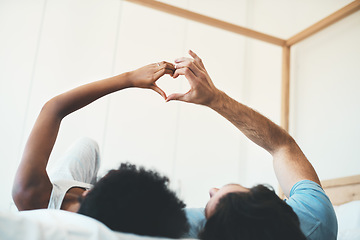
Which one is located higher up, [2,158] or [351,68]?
Result: [351,68]

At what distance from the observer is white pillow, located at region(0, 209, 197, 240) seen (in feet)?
1.93

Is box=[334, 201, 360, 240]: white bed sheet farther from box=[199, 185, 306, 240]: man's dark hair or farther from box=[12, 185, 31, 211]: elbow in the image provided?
box=[12, 185, 31, 211]: elbow

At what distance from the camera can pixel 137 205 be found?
0.76 meters

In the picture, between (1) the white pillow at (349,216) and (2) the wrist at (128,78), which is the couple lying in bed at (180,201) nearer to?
(2) the wrist at (128,78)

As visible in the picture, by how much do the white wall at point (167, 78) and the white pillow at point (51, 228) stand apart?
5.76 feet

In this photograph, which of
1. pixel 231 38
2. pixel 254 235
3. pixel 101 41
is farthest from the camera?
pixel 231 38

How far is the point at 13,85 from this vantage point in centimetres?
243

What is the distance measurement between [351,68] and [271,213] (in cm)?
161

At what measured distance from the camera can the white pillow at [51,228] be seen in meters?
0.59

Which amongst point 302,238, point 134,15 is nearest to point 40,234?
point 302,238

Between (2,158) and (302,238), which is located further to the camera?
(2,158)

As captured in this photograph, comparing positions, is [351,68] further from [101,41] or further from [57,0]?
[57,0]

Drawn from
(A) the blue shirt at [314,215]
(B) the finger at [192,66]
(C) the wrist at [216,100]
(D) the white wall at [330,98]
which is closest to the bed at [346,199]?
(D) the white wall at [330,98]

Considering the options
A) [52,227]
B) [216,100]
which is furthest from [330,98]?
[52,227]
